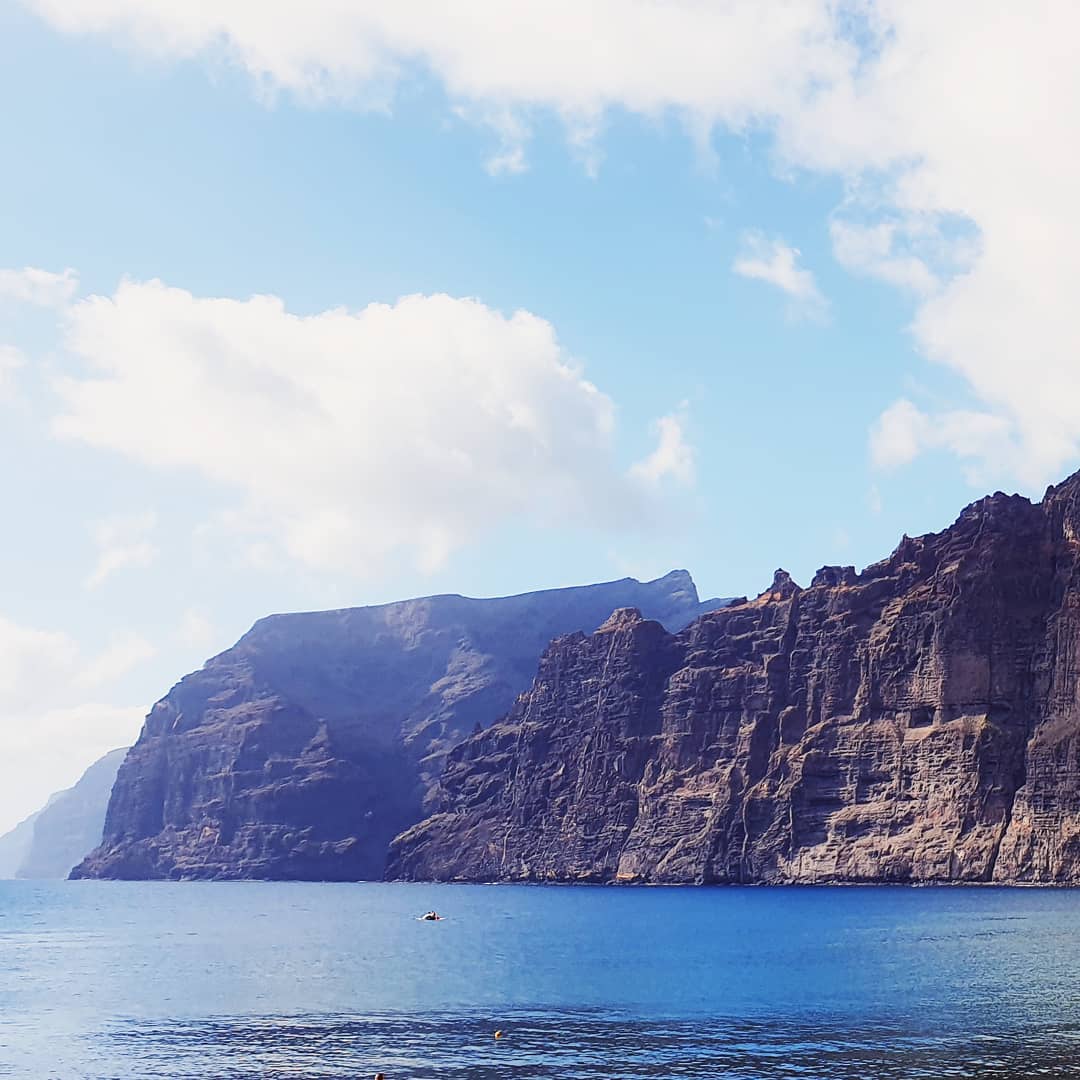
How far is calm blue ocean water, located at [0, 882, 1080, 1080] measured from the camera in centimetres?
6888

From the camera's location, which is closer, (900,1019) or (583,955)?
(900,1019)

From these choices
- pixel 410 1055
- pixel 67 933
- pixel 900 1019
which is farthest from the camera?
pixel 67 933

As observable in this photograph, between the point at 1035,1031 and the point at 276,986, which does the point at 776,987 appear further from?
the point at 276,986

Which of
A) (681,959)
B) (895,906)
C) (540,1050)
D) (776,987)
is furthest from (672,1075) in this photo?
(895,906)

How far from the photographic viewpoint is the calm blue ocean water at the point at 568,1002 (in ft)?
226

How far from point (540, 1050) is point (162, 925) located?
421 feet

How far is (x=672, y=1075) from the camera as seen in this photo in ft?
212

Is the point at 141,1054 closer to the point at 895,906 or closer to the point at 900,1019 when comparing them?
the point at 900,1019

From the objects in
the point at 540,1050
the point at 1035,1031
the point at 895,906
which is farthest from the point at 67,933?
the point at 1035,1031

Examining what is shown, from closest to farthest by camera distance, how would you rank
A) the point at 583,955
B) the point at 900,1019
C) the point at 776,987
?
the point at 900,1019 < the point at 776,987 < the point at 583,955

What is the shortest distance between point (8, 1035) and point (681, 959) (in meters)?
55.5

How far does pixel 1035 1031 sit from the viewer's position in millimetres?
74312

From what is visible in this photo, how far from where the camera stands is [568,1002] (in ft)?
301

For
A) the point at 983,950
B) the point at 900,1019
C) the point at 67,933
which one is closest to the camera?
the point at 900,1019
